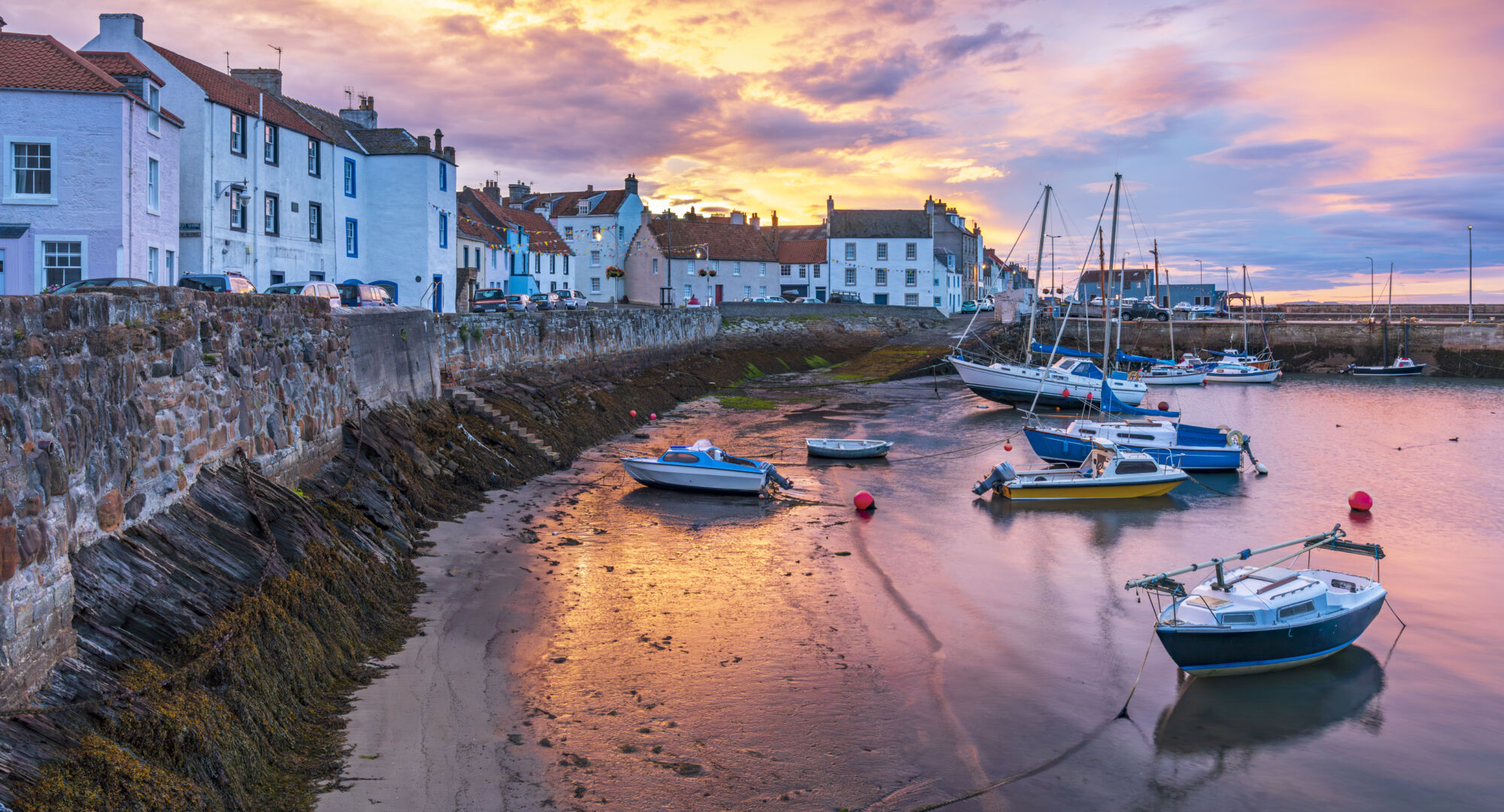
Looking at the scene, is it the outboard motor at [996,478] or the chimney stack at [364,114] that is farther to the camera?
the chimney stack at [364,114]

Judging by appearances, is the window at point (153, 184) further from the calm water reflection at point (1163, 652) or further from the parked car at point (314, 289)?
the calm water reflection at point (1163, 652)

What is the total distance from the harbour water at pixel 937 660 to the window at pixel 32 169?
14616mm

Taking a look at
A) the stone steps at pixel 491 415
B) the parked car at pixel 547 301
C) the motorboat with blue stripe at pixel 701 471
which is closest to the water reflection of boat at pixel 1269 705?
the motorboat with blue stripe at pixel 701 471

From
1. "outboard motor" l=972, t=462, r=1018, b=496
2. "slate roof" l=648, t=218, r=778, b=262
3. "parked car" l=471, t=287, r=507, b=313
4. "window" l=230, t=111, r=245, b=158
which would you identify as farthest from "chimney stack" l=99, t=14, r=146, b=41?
"slate roof" l=648, t=218, r=778, b=262

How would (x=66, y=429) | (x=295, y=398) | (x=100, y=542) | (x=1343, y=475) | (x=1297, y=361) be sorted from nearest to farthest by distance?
(x=66, y=429), (x=100, y=542), (x=295, y=398), (x=1343, y=475), (x=1297, y=361)

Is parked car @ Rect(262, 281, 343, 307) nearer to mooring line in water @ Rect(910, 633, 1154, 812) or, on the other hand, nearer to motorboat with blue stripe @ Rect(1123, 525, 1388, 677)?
mooring line in water @ Rect(910, 633, 1154, 812)

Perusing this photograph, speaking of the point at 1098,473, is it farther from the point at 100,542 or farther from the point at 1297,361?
the point at 1297,361

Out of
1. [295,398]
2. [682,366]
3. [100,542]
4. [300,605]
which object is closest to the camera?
[100,542]

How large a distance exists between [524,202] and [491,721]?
260ft

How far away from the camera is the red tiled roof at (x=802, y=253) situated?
88625 millimetres

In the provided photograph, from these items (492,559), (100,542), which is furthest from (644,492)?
(100,542)

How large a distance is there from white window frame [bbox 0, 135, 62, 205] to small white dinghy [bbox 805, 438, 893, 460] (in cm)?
2145

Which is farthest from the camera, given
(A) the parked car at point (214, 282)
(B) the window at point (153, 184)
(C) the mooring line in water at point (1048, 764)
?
(B) the window at point (153, 184)

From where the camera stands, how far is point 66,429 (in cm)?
870
